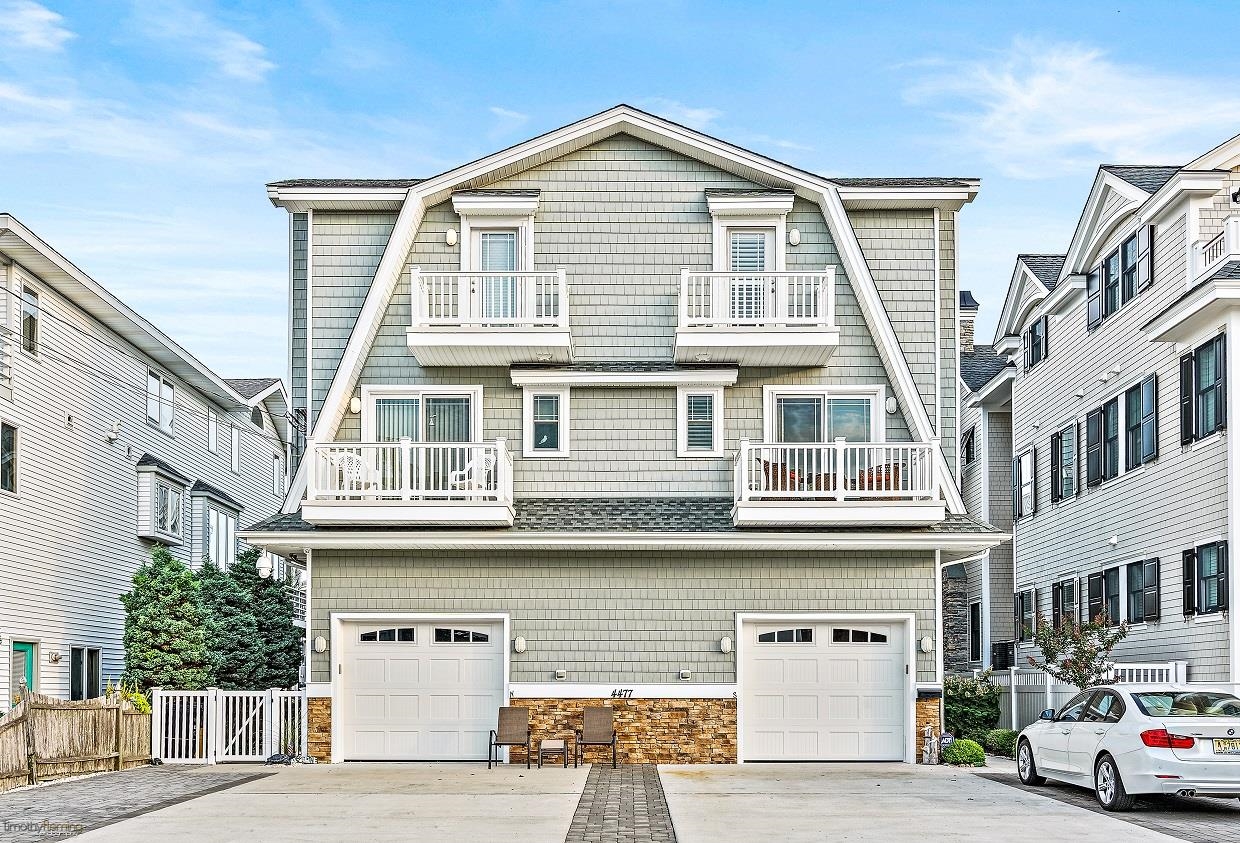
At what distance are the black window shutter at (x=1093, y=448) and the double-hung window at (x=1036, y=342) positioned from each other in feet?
11.5

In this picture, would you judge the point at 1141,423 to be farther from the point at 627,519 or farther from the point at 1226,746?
the point at 1226,746

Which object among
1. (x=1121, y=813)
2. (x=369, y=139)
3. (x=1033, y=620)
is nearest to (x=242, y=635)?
(x=369, y=139)

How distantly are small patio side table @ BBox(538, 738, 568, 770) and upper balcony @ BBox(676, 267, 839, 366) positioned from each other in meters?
5.81

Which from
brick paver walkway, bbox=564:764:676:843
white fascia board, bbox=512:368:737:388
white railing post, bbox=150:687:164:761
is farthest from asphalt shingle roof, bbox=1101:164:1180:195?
white railing post, bbox=150:687:164:761

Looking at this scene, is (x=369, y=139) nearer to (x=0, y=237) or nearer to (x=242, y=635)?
(x=0, y=237)

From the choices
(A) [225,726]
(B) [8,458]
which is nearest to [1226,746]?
(A) [225,726]

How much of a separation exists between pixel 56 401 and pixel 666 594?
41.4ft

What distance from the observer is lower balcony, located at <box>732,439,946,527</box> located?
20.5 meters

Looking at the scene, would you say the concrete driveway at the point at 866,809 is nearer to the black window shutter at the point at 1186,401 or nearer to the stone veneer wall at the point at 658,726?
the stone veneer wall at the point at 658,726

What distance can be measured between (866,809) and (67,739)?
1058 centimetres

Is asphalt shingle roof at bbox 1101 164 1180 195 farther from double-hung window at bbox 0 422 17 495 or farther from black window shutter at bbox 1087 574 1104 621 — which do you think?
double-hung window at bbox 0 422 17 495

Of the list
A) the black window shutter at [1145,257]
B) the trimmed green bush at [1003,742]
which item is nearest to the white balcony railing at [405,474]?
the trimmed green bush at [1003,742]

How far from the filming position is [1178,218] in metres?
23.5

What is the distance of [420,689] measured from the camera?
21578mm
